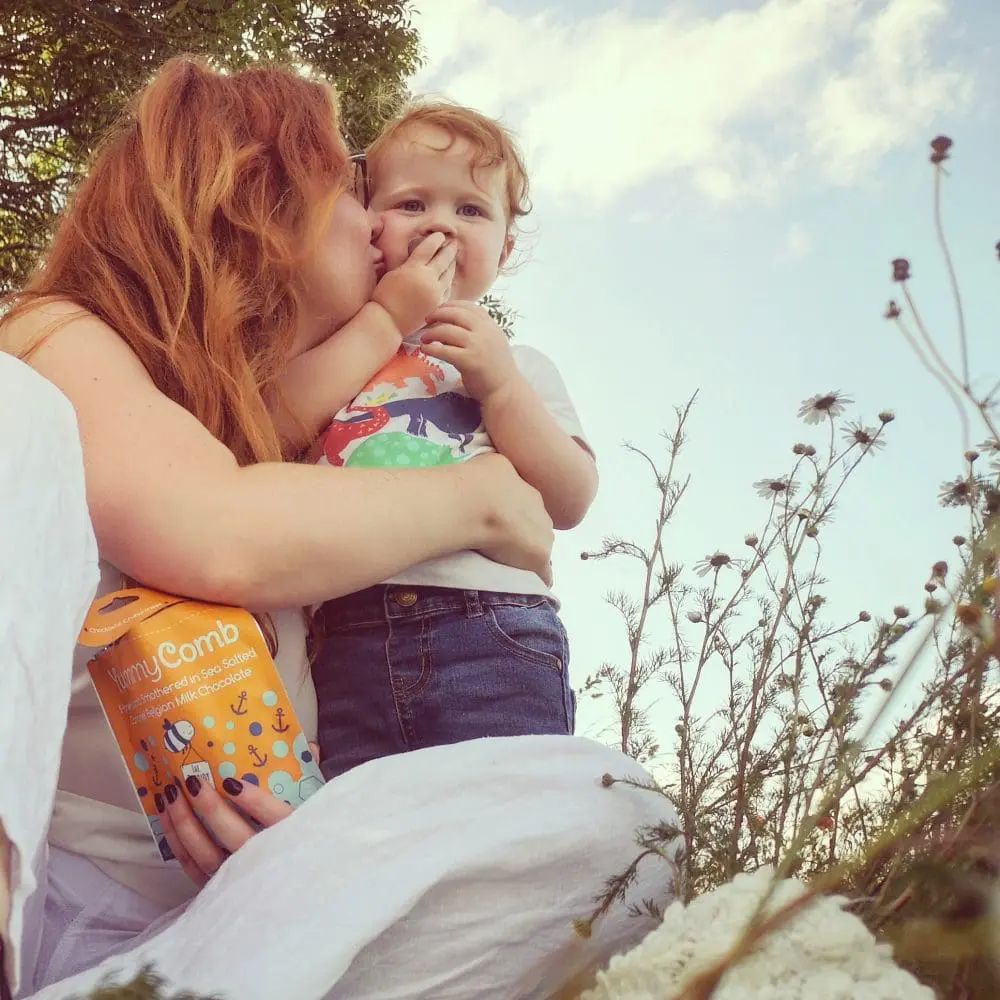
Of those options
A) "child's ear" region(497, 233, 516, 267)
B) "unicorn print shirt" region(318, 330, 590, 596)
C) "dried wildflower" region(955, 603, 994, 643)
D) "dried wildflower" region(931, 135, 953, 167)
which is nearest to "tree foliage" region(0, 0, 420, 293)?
"child's ear" region(497, 233, 516, 267)

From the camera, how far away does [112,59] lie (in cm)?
663

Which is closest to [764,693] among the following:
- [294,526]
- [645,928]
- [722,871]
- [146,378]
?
[722,871]

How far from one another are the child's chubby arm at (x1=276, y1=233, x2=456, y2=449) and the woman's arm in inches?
16.8

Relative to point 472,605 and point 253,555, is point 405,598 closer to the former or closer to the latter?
point 472,605

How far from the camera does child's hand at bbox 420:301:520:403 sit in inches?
78.6

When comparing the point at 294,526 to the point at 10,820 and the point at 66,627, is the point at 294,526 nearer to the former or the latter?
the point at 66,627

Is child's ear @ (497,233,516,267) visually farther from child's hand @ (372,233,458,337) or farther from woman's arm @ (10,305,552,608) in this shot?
woman's arm @ (10,305,552,608)

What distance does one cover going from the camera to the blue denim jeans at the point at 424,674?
167 cm

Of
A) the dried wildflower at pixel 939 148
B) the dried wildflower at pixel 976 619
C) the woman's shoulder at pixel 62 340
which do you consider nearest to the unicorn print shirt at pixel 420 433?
the woman's shoulder at pixel 62 340

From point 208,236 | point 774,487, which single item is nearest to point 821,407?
point 774,487

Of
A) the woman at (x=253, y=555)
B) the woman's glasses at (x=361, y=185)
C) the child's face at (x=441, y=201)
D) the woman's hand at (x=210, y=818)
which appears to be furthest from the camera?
the woman's glasses at (x=361, y=185)

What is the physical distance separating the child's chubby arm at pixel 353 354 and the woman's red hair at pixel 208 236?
7 cm

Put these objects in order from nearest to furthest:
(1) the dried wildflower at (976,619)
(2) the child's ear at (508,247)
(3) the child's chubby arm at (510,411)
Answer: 1. (1) the dried wildflower at (976,619)
2. (3) the child's chubby arm at (510,411)
3. (2) the child's ear at (508,247)

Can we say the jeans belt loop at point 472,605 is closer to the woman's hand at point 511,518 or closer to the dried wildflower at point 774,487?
the woman's hand at point 511,518
